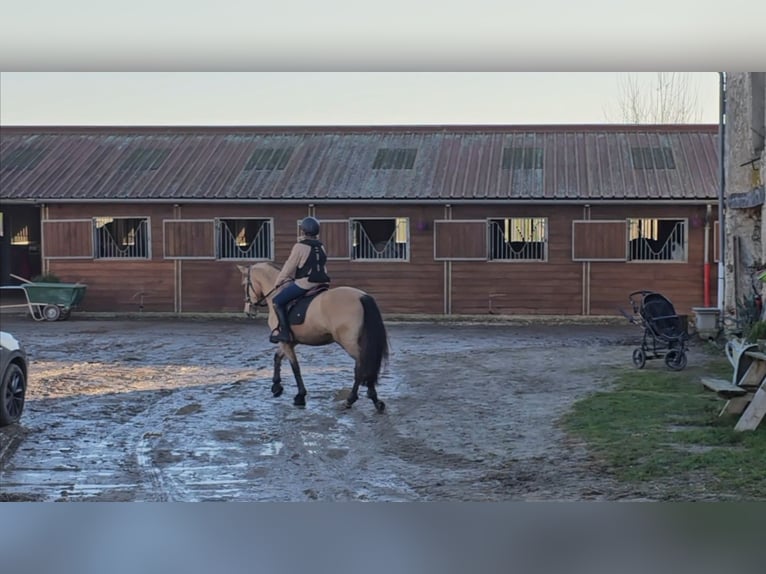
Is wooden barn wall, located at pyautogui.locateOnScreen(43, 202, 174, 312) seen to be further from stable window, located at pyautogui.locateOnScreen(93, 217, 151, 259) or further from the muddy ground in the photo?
the muddy ground

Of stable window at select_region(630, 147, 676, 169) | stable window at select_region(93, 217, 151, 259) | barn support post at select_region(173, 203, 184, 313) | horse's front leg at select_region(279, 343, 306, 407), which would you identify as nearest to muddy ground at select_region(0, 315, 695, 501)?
horse's front leg at select_region(279, 343, 306, 407)

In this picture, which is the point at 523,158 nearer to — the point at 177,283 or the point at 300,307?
the point at 177,283

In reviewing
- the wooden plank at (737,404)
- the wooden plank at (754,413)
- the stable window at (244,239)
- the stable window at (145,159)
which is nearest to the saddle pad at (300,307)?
the wooden plank at (737,404)

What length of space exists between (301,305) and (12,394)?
7.51 ft

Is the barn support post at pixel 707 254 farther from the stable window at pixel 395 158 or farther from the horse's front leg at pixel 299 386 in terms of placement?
the horse's front leg at pixel 299 386

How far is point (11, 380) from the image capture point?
664 centimetres

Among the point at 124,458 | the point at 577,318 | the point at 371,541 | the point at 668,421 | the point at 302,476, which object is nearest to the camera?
the point at 371,541

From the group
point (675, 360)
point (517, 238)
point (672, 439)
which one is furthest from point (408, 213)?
point (672, 439)

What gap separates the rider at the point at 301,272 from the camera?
7301 millimetres
